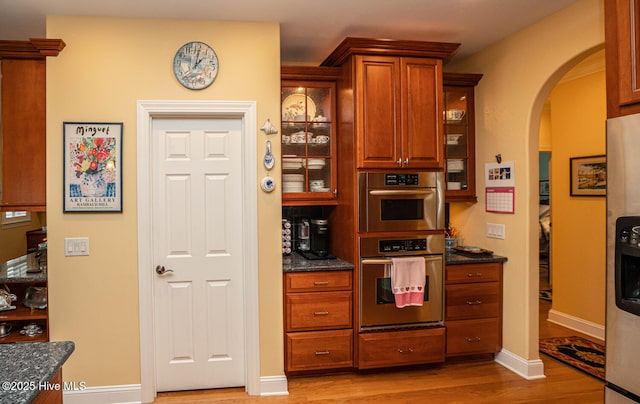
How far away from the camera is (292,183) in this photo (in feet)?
11.8

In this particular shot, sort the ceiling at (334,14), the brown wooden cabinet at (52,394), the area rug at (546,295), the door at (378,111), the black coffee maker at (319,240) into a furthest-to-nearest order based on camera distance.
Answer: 1. the area rug at (546,295)
2. the black coffee maker at (319,240)
3. the door at (378,111)
4. the ceiling at (334,14)
5. the brown wooden cabinet at (52,394)

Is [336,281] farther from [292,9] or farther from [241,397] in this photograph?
[292,9]

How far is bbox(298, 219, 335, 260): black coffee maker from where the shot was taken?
3662 mm

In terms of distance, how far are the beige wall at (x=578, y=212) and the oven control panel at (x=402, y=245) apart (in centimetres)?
205

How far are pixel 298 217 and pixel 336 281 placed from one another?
0.92 meters

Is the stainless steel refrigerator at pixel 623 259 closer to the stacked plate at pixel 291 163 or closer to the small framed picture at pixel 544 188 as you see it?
the stacked plate at pixel 291 163

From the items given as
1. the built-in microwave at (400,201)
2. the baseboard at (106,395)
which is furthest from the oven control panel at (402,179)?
the baseboard at (106,395)

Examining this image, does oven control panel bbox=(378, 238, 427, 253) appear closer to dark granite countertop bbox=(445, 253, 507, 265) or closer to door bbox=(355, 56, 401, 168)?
dark granite countertop bbox=(445, 253, 507, 265)

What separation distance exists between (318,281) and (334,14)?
1953 millimetres

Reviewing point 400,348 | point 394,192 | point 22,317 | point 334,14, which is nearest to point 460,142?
point 394,192

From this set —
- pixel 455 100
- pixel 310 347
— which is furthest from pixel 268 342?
pixel 455 100

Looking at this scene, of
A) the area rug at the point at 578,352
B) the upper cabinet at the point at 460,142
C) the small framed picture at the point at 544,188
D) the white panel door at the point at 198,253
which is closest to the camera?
the white panel door at the point at 198,253

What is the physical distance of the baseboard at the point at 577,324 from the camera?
421 centimetres

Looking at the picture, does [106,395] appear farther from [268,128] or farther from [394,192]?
[394,192]
